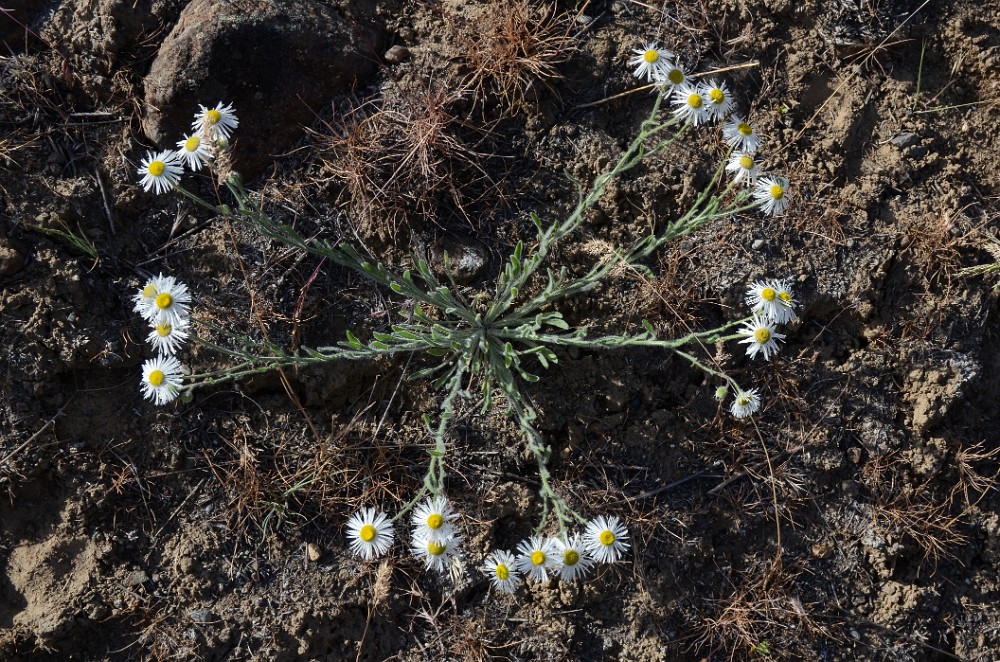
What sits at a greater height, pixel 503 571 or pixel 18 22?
pixel 18 22

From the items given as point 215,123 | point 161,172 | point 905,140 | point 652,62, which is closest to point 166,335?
point 161,172

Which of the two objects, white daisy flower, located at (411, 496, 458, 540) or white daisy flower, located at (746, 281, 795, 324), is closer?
white daisy flower, located at (411, 496, 458, 540)

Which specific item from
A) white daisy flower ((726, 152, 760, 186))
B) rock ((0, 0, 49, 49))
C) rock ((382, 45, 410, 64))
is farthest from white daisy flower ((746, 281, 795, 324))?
rock ((0, 0, 49, 49))

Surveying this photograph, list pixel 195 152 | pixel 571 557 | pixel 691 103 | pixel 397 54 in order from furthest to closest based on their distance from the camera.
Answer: pixel 397 54
pixel 691 103
pixel 195 152
pixel 571 557

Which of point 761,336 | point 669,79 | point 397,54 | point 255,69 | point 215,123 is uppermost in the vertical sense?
point 397,54

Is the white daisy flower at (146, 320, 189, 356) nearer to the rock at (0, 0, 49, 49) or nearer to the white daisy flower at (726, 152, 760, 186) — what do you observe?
the rock at (0, 0, 49, 49)

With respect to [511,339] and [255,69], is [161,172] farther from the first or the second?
[511,339]

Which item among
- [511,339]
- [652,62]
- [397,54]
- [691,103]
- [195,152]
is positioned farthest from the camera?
[397,54]
